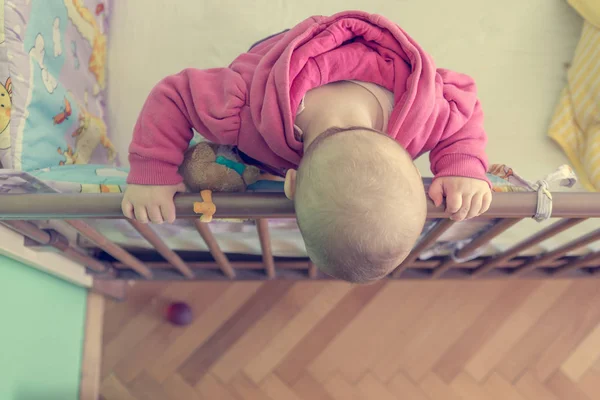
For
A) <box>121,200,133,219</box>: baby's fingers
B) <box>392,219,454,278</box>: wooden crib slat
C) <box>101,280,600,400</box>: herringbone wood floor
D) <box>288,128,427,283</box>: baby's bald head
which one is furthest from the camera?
<box>101,280,600,400</box>: herringbone wood floor

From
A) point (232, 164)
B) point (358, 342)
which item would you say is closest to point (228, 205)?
point (232, 164)

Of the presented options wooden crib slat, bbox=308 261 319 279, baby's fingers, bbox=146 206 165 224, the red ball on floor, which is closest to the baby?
A: baby's fingers, bbox=146 206 165 224

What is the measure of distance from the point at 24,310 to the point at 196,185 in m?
0.50

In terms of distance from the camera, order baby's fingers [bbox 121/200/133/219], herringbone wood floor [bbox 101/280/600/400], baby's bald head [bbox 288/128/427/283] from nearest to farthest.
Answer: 1. baby's bald head [bbox 288/128/427/283]
2. baby's fingers [bbox 121/200/133/219]
3. herringbone wood floor [bbox 101/280/600/400]

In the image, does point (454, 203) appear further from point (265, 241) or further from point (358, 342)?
point (358, 342)

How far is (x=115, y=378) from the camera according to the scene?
1.19m

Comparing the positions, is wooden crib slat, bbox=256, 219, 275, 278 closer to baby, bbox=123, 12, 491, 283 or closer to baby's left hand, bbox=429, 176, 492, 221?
baby, bbox=123, 12, 491, 283

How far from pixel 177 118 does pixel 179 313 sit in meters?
0.69

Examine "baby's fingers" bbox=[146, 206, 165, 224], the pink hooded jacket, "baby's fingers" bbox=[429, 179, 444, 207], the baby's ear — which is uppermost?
the pink hooded jacket

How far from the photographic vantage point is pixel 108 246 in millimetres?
788

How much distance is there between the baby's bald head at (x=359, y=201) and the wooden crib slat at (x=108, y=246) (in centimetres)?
36

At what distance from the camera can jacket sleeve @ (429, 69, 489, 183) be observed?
643mm

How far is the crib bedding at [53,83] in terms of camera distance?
2.47 feet

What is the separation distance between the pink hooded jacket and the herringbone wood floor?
644mm
